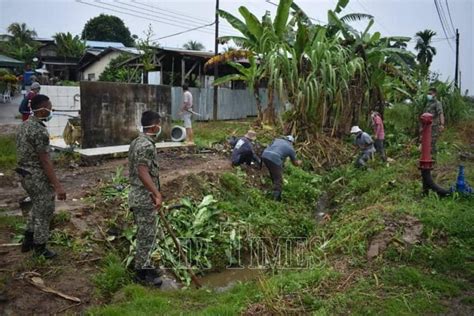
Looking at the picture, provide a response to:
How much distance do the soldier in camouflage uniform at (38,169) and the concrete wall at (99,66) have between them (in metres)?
23.9

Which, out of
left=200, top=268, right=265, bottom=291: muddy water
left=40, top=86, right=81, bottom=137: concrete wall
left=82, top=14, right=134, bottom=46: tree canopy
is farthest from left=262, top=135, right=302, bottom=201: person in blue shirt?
left=82, top=14, right=134, bottom=46: tree canopy

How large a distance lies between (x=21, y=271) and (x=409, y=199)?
5374 mm

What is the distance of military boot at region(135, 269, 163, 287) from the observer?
16.9ft

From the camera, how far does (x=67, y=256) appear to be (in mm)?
5273

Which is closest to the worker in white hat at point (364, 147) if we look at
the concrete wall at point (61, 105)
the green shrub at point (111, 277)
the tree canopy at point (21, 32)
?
the green shrub at point (111, 277)

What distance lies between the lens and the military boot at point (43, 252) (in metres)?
5.02

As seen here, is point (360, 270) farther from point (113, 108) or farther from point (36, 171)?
point (113, 108)

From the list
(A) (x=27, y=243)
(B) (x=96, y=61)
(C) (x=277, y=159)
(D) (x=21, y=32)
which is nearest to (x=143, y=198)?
(A) (x=27, y=243)

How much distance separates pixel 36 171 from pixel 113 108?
637 centimetres

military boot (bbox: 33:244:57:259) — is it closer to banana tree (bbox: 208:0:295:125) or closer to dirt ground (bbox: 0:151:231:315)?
dirt ground (bbox: 0:151:231:315)

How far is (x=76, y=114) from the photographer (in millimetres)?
12305

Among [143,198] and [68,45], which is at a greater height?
[68,45]

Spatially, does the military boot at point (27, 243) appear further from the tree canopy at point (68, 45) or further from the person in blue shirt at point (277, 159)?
the tree canopy at point (68, 45)

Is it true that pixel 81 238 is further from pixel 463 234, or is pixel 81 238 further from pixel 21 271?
pixel 463 234
